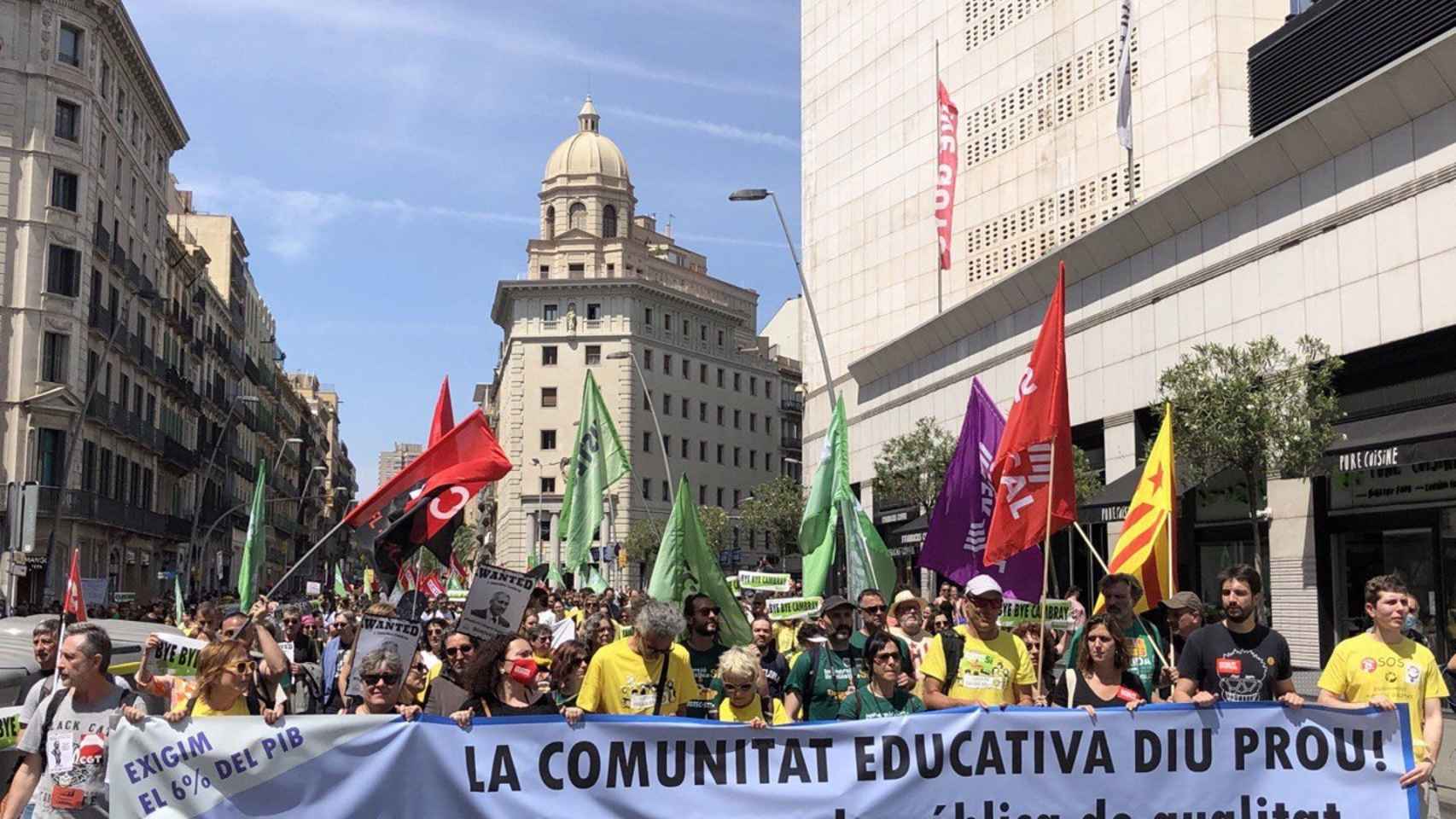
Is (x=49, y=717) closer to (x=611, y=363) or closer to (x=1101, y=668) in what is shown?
(x=1101, y=668)

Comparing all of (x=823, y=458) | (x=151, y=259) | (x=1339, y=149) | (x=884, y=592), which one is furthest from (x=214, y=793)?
(x=151, y=259)

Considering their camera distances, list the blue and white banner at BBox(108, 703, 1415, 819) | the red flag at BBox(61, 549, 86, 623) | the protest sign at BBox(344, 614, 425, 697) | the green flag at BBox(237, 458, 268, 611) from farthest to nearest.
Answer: the green flag at BBox(237, 458, 268, 611) < the red flag at BBox(61, 549, 86, 623) < the protest sign at BBox(344, 614, 425, 697) < the blue and white banner at BBox(108, 703, 1415, 819)

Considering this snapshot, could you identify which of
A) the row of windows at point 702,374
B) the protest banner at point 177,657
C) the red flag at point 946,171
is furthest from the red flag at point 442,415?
the row of windows at point 702,374

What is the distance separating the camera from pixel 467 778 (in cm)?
700

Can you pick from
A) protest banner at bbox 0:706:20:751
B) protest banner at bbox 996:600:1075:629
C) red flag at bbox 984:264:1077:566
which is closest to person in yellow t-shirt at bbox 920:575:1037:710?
red flag at bbox 984:264:1077:566

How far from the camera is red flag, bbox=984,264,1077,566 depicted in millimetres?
10383

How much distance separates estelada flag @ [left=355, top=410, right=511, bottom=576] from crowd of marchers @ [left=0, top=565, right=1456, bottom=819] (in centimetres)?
312

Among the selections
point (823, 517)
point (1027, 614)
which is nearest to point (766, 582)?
Result: point (823, 517)

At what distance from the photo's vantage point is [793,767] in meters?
7.25

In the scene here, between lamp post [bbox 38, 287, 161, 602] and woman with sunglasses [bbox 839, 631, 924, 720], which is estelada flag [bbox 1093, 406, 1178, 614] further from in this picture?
lamp post [bbox 38, 287, 161, 602]

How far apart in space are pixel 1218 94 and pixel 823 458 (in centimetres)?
1517

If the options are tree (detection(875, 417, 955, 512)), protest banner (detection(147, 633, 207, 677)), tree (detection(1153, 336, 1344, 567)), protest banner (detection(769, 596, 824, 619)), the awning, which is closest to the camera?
protest banner (detection(147, 633, 207, 677))

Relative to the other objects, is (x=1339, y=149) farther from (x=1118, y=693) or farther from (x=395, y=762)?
(x=395, y=762)

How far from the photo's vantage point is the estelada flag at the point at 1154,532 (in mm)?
13758
